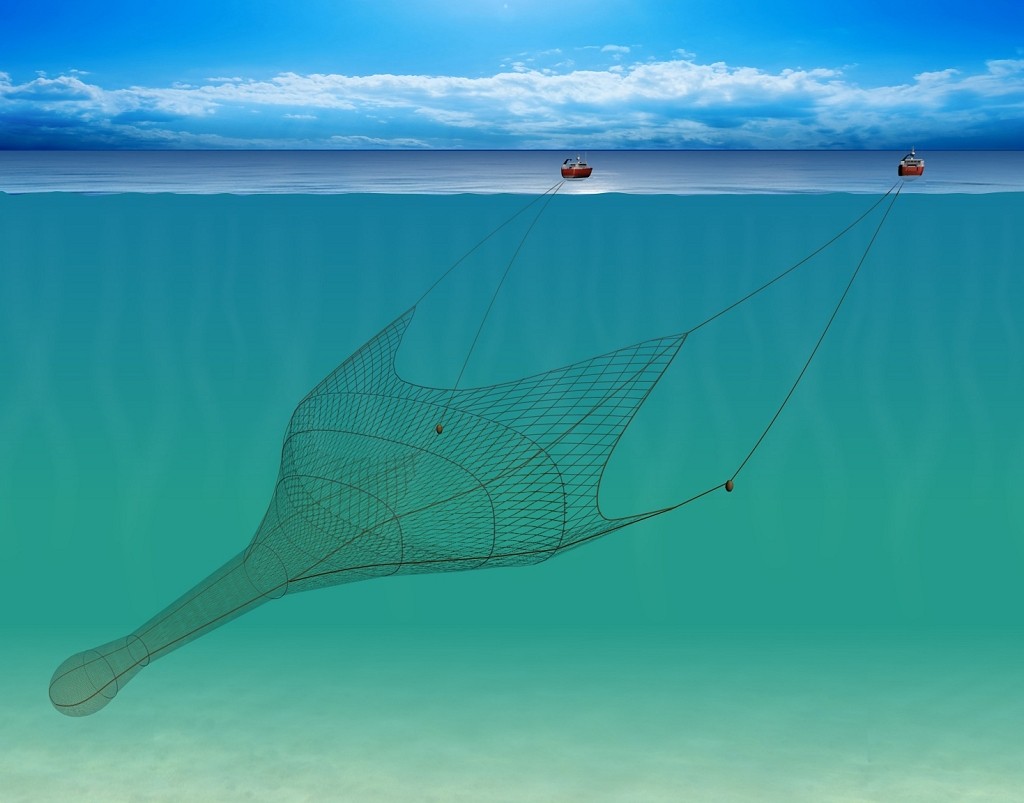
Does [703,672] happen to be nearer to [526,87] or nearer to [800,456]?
[800,456]

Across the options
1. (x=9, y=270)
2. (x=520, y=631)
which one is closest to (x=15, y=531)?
→ (x=9, y=270)

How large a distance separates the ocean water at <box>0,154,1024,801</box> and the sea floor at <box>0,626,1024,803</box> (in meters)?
0.02

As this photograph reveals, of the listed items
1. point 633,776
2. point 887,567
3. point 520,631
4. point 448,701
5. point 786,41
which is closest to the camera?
point 633,776

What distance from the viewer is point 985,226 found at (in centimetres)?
960

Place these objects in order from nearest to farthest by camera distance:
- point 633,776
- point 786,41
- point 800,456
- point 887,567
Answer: point 633,776 → point 887,567 → point 800,456 → point 786,41

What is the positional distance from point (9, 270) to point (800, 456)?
19.5 feet

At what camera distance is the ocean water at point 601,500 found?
4.68m

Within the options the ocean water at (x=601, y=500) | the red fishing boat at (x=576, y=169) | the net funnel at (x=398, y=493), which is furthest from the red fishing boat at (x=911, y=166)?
the net funnel at (x=398, y=493)

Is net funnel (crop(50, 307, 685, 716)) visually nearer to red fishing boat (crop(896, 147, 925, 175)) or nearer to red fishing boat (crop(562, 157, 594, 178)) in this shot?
red fishing boat (crop(562, 157, 594, 178))

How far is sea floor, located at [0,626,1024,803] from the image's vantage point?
173 inches

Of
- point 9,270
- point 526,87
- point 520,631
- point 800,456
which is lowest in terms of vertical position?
point 520,631

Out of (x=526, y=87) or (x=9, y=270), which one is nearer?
(x=9, y=270)

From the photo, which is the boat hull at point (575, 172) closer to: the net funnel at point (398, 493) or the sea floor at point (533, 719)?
the net funnel at point (398, 493)

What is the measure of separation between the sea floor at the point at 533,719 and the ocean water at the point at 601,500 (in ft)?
0.07
